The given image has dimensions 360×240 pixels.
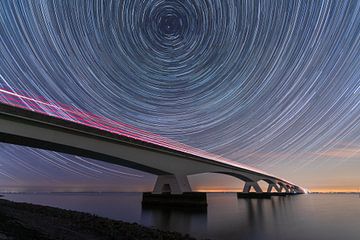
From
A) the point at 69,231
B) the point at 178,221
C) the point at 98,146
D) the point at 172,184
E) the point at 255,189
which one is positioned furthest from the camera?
the point at 255,189

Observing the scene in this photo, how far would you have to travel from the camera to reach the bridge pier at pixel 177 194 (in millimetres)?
41438

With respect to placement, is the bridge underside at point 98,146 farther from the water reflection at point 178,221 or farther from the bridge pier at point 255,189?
the bridge pier at point 255,189

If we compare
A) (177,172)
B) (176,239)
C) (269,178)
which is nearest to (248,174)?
(269,178)

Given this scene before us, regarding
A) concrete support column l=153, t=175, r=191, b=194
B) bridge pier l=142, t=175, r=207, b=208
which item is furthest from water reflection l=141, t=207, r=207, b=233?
concrete support column l=153, t=175, r=191, b=194

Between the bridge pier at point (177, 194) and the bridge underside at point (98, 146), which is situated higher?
the bridge underside at point (98, 146)

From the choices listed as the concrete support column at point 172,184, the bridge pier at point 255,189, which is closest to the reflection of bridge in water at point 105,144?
the concrete support column at point 172,184

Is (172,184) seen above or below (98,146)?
below

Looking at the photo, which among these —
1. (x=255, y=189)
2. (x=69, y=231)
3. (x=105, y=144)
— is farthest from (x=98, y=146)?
(x=255, y=189)

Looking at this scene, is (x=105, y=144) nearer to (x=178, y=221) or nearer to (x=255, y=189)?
(x=178, y=221)

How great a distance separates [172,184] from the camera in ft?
137

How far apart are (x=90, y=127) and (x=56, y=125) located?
152 inches

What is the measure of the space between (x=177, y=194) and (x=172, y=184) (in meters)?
1.70

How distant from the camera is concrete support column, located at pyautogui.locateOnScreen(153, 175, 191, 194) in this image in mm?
41500

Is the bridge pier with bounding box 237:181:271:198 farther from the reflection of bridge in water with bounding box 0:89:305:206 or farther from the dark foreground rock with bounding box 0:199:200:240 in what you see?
the dark foreground rock with bounding box 0:199:200:240
